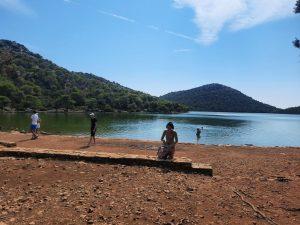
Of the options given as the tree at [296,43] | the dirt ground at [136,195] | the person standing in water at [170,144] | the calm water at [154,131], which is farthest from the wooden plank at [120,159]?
the calm water at [154,131]

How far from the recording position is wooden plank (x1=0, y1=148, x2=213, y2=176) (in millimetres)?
14312

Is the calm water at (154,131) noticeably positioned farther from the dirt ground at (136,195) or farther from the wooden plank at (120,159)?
the dirt ground at (136,195)

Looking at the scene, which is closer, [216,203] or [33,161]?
[216,203]

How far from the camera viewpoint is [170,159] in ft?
50.3

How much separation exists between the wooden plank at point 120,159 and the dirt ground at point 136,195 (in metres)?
0.51

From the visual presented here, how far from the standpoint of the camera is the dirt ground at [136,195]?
358 inches

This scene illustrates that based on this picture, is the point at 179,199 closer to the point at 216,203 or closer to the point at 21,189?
the point at 216,203

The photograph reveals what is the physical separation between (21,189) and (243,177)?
27.1ft

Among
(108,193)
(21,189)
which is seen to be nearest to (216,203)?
(108,193)

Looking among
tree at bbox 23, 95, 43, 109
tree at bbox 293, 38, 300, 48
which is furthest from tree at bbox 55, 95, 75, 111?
tree at bbox 293, 38, 300, 48

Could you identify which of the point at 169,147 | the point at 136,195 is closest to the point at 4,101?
the point at 169,147

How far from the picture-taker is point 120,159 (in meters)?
15.0

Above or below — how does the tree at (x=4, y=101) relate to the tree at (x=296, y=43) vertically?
below

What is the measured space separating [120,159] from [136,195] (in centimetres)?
436
